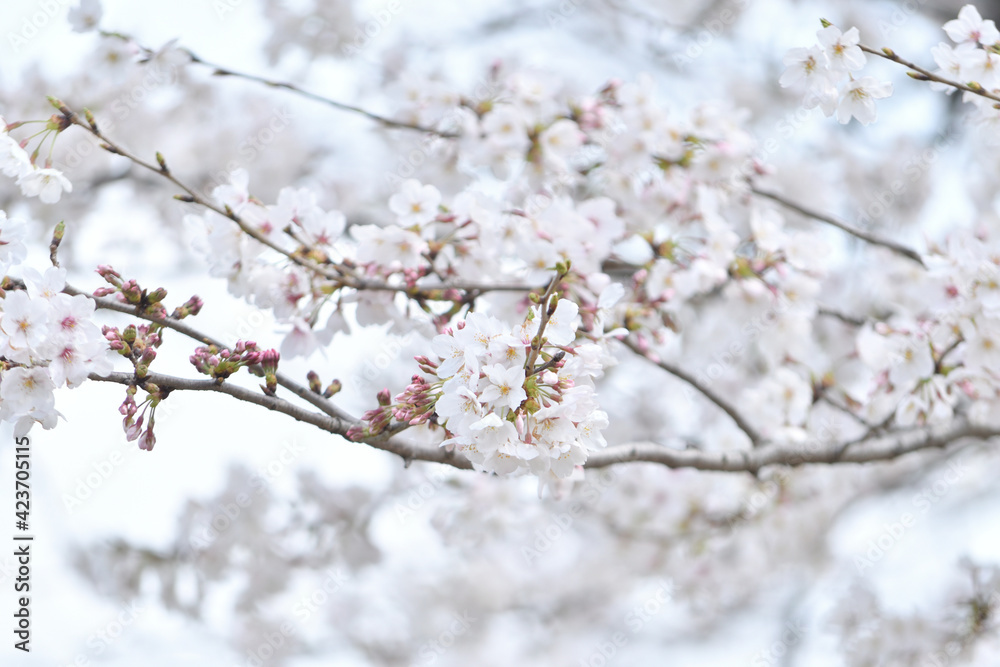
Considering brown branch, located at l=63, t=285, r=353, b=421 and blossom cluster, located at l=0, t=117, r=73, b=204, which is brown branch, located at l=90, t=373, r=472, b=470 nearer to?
brown branch, located at l=63, t=285, r=353, b=421

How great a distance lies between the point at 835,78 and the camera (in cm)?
140

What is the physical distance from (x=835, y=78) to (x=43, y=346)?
1.35 metres

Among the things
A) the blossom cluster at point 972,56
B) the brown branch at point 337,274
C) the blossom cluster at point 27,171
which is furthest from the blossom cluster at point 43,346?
the blossom cluster at point 972,56

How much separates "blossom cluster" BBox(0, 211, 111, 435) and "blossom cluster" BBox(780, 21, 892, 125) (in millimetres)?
1246

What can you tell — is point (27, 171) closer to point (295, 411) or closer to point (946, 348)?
point (295, 411)

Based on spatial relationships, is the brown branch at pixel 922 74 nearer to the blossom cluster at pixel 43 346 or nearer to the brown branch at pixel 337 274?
the brown branch at pixel 337 274

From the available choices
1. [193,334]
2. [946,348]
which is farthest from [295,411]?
[946,348]

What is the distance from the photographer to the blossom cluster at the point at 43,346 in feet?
3.38

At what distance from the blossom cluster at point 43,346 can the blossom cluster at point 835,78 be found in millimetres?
1246

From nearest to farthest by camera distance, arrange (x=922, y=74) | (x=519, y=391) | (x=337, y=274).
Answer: (x=519, y=391) → (x=922, y=74) → (x=337, y=274)

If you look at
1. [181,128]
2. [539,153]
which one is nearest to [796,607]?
[539,153]

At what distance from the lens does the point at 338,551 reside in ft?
11.5

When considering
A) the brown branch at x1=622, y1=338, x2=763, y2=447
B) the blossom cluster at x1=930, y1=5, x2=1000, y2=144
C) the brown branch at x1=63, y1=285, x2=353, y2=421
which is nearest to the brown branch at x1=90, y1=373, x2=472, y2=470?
the brown branch at x1=63, y1=285, x2=353, y2=421

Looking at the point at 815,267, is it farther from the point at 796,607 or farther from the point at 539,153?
the point at 796,607
